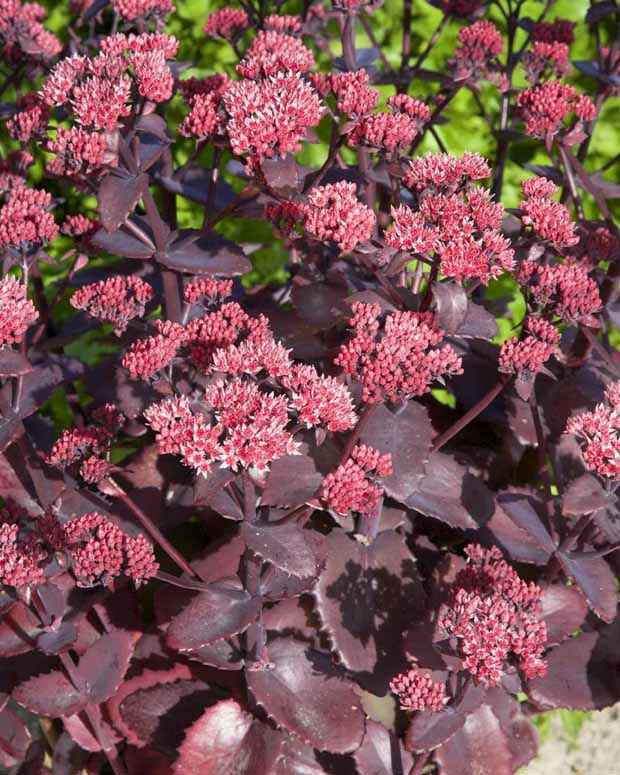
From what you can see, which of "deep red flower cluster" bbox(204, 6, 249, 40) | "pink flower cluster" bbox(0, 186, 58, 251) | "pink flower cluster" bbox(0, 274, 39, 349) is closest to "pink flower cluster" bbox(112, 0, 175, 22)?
"deep red flower cluster" bbox(204, 6, 249, 40)

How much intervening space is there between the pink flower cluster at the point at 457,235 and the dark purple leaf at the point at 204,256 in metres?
0.30

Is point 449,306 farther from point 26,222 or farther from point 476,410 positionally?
point 26,222

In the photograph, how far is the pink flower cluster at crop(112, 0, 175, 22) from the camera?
1776 millimetres

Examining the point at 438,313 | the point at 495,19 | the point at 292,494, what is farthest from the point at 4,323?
the point at 495,19

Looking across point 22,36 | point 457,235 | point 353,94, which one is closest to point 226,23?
point 22,36

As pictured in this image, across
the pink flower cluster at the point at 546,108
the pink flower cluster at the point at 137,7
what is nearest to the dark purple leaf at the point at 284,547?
the pink flower cluster at the point at 546,108

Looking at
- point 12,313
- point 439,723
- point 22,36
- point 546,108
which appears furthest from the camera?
point 22,36

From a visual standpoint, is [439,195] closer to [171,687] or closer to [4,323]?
[4,323]

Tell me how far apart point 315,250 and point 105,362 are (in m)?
0.46

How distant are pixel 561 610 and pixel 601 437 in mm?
452

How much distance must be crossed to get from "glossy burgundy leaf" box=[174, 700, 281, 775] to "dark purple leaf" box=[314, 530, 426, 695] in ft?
0.62

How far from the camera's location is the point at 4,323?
1.34 meters

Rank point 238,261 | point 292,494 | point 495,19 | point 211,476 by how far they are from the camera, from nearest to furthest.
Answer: point 211,476 → point 292,494 → point 238,261 → point 495,19

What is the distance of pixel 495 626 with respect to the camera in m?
1.32
